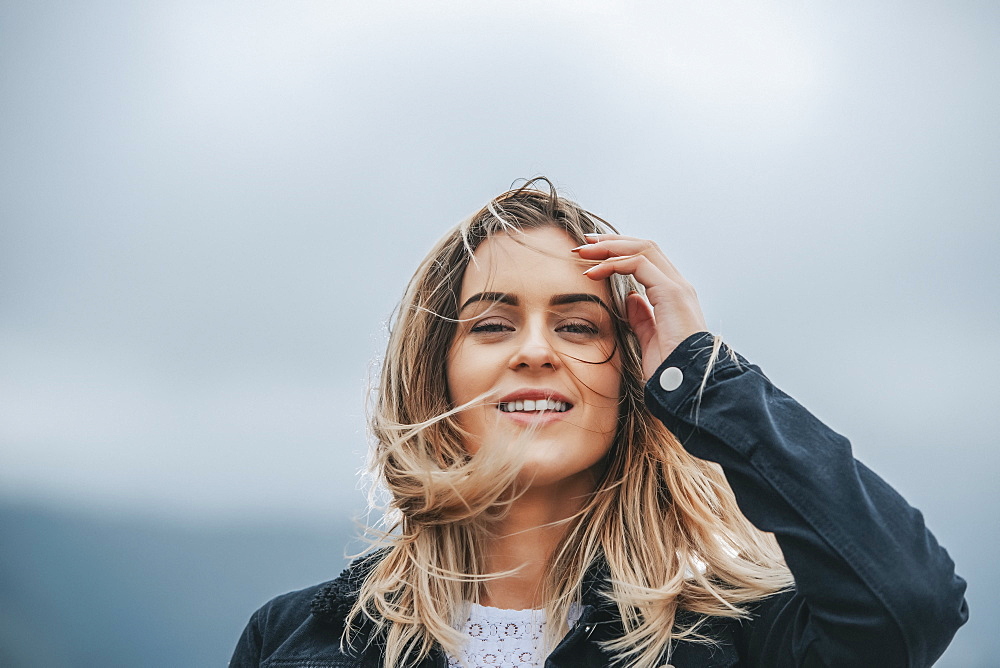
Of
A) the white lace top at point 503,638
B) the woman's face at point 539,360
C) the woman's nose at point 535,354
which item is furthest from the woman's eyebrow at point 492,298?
the white lace top at point 503,638

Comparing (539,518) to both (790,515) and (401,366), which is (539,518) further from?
(790,515)

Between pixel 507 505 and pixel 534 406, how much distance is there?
0.36m

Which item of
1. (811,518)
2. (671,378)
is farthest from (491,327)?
(811,518)

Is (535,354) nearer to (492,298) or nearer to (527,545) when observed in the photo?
(492,298)

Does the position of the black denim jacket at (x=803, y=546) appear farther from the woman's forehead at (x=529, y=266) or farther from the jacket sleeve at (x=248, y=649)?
the jacket sleeve at (x=248, y=649)

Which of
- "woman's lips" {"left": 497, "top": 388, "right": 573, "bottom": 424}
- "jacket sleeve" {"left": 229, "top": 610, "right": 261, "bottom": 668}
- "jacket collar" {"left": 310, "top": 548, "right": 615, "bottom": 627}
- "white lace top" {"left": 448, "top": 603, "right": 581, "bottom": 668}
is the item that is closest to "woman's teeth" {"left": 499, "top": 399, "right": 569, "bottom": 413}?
"woman's lips" {"left": 497, "top": 388, "right": 573, "bottom": 424}

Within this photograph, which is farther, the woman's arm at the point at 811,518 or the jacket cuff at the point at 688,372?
the jacket cuff at the point at 688,372

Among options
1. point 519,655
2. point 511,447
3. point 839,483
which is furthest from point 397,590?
point 839,483

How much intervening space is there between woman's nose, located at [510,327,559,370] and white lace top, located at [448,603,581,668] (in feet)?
2.28

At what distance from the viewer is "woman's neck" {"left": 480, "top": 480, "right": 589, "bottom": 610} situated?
8.18ft

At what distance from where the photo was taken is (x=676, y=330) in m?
2.20

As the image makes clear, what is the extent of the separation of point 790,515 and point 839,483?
12 centimetres

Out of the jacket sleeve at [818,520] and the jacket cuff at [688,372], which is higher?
the jacket cuff at [688,372]

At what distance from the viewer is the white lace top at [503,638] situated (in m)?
2.36
